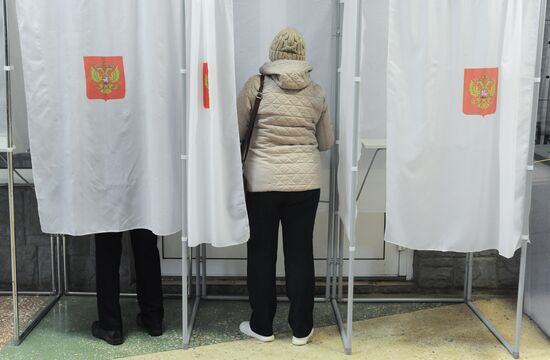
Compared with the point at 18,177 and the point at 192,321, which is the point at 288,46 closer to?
the point at 192,321

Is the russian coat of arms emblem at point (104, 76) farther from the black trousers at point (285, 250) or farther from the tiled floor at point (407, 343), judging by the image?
the tiled floor at point (407, 343)

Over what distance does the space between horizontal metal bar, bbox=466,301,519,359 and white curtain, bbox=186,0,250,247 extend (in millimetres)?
1380

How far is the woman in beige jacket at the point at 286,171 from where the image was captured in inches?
122

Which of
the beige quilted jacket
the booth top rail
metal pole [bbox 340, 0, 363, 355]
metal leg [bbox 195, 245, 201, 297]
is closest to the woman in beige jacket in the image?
the beige quilted jacket

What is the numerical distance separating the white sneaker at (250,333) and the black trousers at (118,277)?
0.42 m

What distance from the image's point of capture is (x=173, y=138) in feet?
10.1

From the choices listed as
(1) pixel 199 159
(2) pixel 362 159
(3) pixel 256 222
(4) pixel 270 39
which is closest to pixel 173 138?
(1) pixel 199 159

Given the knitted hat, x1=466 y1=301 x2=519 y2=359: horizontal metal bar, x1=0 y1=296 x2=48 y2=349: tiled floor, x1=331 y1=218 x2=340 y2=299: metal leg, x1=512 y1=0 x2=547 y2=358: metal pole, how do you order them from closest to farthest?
x1=512 y1=0 x2=547 y2=358: metal pole
the knitted hat
x1=466 y1=301 x2=519 y2=359: horizontal metal bar
x1=0 y1=296 x2=48 y2=349: tiled floor
x1=331 y1=218 x2=340 y2=299: metal leg

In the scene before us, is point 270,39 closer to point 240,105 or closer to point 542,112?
point 240,105

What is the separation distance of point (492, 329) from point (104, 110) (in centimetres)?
221

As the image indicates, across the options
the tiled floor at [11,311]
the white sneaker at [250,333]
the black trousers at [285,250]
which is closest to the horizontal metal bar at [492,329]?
the black trousers at [285,250]

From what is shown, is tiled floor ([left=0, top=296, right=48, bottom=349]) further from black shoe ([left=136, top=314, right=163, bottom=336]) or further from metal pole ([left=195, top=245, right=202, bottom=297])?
metal pole ([left=195, top=245, right=202, bottom=297])

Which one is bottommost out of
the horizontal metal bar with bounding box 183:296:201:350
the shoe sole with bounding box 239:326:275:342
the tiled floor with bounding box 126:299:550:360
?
the tiled floor with bounding box 126:299:550:360

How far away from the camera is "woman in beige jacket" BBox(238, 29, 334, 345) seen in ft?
10.2
